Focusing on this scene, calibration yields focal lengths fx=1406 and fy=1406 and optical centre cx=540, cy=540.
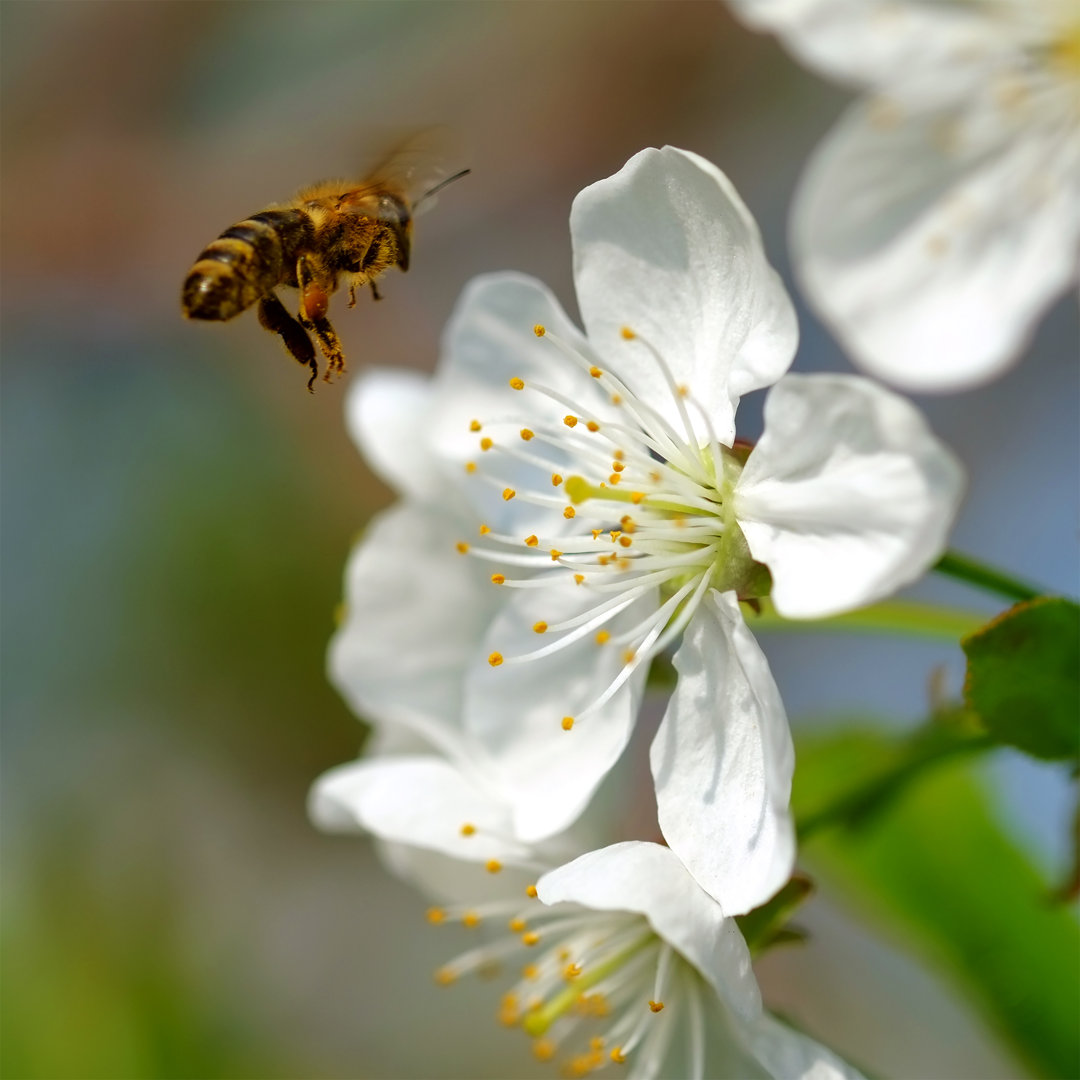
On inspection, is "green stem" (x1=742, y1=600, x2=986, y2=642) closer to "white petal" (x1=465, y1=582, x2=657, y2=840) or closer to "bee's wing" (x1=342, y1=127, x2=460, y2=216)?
"white petal" (x1=465, y1=582, x2=657, y2=840)

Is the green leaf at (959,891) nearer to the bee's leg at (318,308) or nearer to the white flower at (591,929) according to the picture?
the white flower at (591,929)

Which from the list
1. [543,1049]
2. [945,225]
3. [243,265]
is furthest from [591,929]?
[945,225]

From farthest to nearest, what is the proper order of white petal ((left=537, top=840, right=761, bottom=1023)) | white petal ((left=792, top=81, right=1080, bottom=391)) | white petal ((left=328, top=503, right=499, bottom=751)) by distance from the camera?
white petal ((left=792, top=81, right=1080, bottom=391))
white petal ((left=328, top=503, right=499, bottom=751))
white petal ((left=537, top=840, right=761, bottom=1023))

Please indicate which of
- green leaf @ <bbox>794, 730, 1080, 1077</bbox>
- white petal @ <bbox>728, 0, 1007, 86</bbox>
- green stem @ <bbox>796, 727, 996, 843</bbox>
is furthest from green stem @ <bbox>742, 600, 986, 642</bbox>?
white petal @ <bbox>728, 0, 1007, 86</bbox>

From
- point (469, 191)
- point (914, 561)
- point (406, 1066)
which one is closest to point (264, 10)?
point (469, 191)

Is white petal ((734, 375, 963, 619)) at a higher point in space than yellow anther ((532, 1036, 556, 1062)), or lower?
higher

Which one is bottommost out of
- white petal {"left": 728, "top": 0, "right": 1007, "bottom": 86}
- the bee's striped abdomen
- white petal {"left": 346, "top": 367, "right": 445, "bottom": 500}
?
white petal {"left": 346, "top": 367, "right": 445, "bottom": 500}
